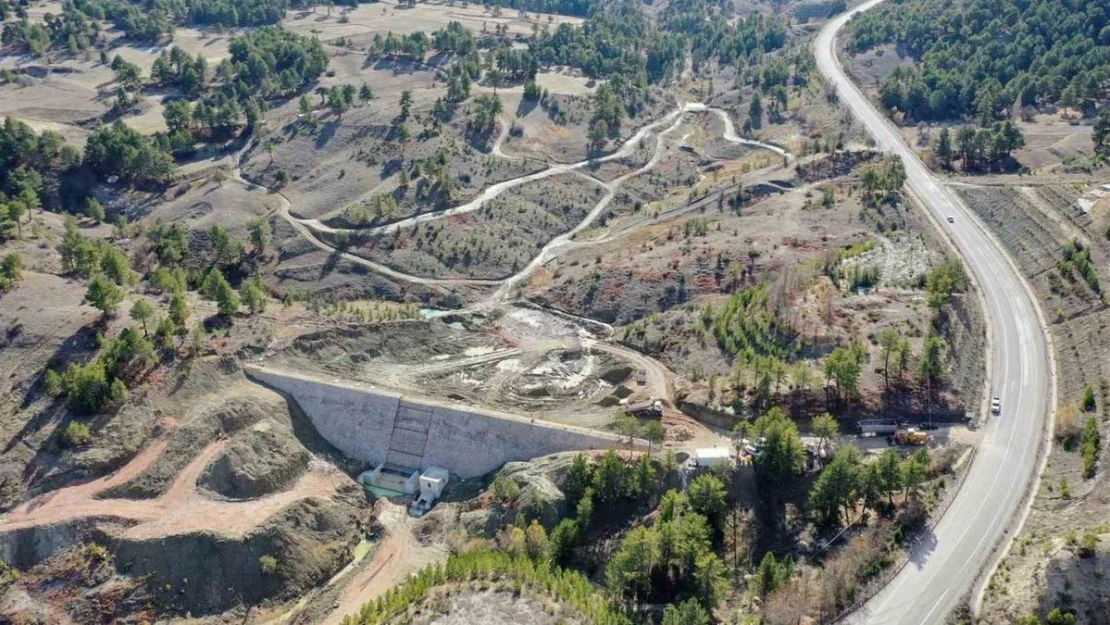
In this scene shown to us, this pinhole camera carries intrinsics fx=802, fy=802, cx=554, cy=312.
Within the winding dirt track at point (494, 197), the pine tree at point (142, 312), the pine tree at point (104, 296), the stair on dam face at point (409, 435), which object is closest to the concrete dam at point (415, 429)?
the stair on dam face at point (409, 435)

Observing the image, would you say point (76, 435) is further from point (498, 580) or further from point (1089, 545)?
point (1089, 545)

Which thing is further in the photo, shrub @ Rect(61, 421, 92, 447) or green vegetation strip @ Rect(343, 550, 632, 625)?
shrub @ Rect(61, 421, 92, 447)

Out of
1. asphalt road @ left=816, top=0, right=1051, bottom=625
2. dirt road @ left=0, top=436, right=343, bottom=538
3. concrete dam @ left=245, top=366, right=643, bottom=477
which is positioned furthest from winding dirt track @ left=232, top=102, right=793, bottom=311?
asphalt road @ left=816, top=0, right=1051, bottom=625

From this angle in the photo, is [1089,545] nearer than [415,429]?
Yes

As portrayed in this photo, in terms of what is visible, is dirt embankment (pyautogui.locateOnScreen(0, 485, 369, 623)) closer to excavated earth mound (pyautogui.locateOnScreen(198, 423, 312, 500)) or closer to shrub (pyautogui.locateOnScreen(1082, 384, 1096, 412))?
excavated earth mound (pyautogui.locateOnScreen(198, 423, 312, 500))

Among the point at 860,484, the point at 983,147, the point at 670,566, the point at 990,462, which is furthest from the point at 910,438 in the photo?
the point at 983,147
